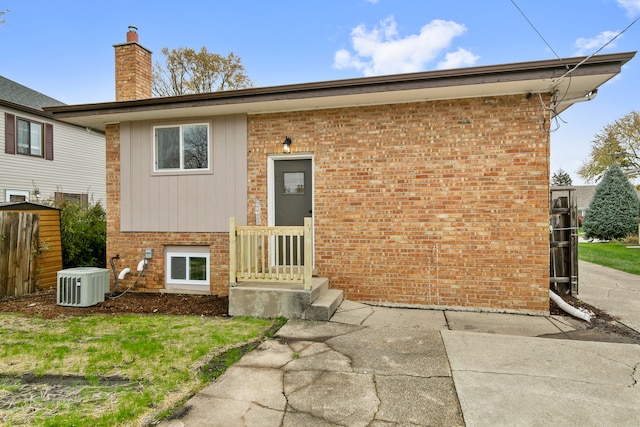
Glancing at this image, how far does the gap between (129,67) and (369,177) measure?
5.74 meters

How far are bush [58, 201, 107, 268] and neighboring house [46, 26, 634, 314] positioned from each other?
6.44 feet

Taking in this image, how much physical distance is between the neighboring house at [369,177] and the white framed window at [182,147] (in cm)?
3

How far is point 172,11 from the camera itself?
498 inches

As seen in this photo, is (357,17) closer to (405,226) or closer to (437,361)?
(405,226)

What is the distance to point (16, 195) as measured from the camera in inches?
502

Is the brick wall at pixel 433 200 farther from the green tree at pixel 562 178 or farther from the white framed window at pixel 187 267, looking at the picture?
the green tree at pixel 562 178

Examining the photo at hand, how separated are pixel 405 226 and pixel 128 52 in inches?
270

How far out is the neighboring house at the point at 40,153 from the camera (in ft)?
40.9

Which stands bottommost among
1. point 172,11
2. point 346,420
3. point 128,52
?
point 346,420

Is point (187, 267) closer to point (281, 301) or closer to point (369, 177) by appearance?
point (281, 301)

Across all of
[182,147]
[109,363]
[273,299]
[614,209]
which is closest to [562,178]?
[614,209]

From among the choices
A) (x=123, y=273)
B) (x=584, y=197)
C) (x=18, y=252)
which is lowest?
(x=123, y=273)

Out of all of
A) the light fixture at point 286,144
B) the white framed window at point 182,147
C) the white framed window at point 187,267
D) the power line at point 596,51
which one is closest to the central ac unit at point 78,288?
the white framed window at point 187,267

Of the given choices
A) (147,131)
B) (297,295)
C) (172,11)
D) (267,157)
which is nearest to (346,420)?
(297,295)
